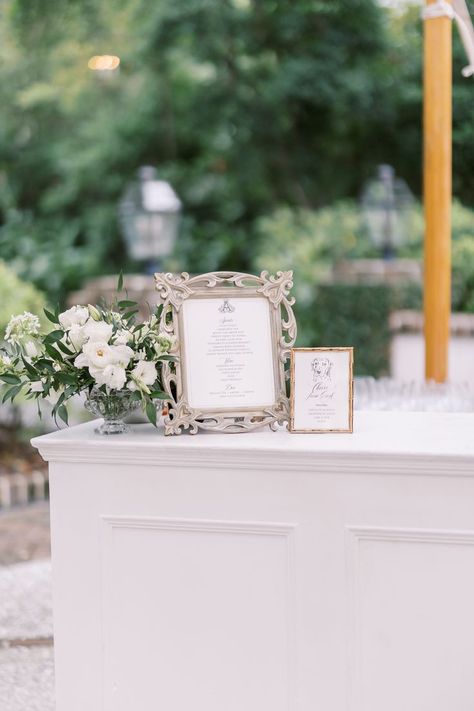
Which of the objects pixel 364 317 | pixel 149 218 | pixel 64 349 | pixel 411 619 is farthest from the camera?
pixel 364 317

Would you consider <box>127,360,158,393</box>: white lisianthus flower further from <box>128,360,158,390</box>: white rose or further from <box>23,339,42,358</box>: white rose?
<box>23,339,42,358</box>: white rose

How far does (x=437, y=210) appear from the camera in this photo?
11.0 ft

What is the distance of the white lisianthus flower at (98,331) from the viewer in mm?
1761

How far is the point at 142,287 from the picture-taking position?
303 inches

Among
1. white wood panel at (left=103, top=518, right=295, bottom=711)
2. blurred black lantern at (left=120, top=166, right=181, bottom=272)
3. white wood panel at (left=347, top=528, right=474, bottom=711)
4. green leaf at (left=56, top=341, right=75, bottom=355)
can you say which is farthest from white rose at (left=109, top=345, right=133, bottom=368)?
blurred black lantern at (left=120, top=166, right=181, bottom=272)

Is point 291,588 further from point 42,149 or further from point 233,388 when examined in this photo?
point 42,149

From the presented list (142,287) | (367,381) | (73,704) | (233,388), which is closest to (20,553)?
(367,381)

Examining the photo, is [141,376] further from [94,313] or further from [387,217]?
[387,217]

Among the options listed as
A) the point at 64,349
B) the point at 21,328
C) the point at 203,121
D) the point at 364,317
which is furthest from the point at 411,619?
the point at 203,121

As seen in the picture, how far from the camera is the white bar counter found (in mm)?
1677

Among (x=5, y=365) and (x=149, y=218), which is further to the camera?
(x=149, y=218)

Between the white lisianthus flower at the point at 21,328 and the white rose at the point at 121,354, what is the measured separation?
0.66ft

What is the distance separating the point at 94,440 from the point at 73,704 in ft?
1.83

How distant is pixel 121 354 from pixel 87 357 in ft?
0.22
